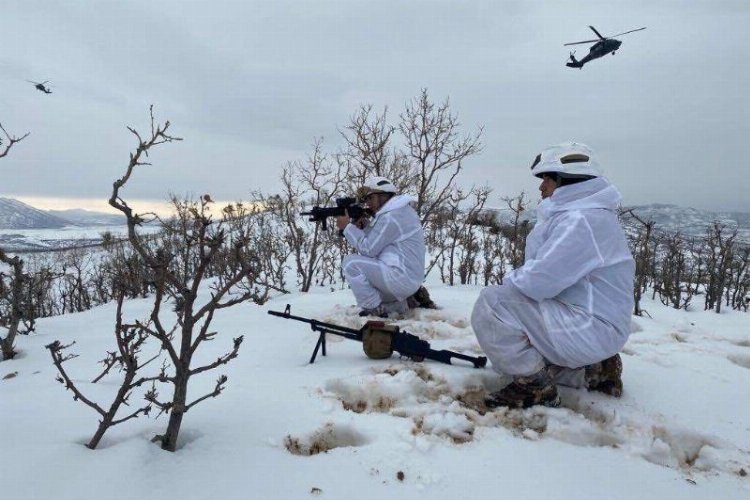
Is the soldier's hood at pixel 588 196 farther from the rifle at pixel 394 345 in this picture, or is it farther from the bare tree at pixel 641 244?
the bare tree at pixel 641 244

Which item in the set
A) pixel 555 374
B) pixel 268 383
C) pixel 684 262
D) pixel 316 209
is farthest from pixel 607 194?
pixel 684 262

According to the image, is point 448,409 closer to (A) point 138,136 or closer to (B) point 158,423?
(B) point 158,423

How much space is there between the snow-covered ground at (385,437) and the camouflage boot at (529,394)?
6 centimetres

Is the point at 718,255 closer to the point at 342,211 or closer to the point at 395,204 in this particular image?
the point at 395,204

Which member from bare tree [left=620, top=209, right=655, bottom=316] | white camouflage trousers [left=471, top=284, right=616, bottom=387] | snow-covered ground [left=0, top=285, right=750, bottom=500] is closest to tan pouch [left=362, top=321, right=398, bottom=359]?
snow-covered ground [left=0, top=285, right=750, bottom=500]

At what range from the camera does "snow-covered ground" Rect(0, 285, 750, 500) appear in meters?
1.69

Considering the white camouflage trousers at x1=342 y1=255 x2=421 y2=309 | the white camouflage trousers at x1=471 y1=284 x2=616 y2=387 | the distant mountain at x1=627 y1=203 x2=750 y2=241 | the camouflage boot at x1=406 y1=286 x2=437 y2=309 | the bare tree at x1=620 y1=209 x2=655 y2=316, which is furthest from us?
the distant mountain at x1=627 y1=203 x2=750 y2=241

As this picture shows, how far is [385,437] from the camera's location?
209 centimetres

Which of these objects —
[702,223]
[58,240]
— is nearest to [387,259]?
[702,223]

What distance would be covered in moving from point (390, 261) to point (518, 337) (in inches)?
84.7

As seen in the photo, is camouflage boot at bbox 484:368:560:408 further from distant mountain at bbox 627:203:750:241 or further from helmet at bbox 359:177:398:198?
distant mountain at bbox 627:203:750:241

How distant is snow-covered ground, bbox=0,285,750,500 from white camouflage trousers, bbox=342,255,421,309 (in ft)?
3.78

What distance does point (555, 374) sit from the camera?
265cm

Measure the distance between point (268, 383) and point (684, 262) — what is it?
389 inches
